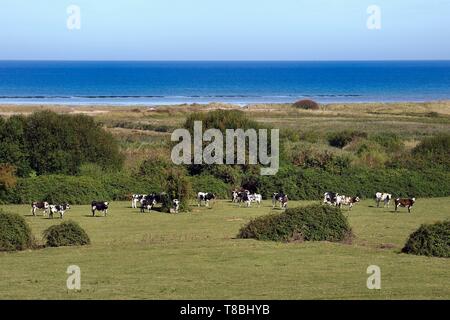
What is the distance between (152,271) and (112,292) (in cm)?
377

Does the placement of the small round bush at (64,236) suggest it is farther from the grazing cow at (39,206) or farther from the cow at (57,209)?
the grazing cow at (39,206)

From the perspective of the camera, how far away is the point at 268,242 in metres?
32.6

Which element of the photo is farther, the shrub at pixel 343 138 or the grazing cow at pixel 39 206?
the shrub at pixel 343 138

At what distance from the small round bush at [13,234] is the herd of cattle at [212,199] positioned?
912 cm

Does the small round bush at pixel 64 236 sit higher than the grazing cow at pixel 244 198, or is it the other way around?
the grazing cow at pixel 244 198

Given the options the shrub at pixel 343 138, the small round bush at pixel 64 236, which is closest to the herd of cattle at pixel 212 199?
the small round bush at pixel 64 236

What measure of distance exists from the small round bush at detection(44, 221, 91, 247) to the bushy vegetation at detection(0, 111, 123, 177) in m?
20.8

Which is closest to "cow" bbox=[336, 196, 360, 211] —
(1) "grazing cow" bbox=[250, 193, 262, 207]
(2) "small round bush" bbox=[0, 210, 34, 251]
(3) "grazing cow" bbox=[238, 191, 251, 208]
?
(1) "grazing cow" bbox=[250, 193, 262, 207]

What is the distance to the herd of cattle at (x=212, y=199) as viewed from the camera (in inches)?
1619

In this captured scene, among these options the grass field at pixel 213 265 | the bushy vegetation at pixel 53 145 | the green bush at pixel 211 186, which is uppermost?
the bushy vegetation at pixel 53 145

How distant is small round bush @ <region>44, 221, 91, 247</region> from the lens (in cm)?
3147
